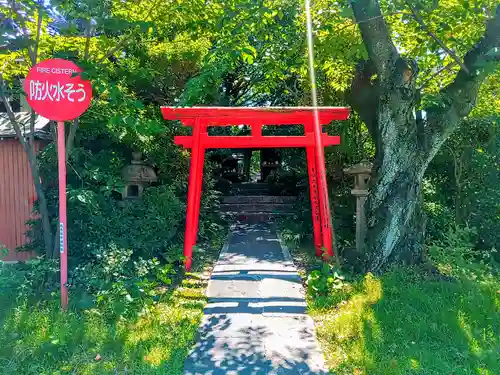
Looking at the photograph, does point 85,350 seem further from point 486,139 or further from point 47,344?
point 486,139

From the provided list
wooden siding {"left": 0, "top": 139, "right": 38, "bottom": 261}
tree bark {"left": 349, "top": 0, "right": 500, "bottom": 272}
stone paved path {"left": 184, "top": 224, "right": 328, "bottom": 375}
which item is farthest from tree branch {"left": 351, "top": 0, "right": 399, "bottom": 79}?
wooden siding {"left": 0, "top": 139, "right": 38, "bottom": 261}

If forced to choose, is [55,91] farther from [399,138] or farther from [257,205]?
[257,205]

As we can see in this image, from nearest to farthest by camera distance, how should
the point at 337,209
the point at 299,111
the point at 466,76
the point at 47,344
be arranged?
the point at 47,344
the point at 466,76
the point at 299,111
the point at 337,209

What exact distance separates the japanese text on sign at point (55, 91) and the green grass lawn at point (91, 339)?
7.75ft

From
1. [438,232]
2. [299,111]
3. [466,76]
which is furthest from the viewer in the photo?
[438,232]

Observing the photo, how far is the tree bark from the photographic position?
582 centimetres

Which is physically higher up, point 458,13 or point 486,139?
point 458,13

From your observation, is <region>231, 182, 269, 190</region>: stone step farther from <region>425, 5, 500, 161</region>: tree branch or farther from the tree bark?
<region>425, 5, 500, 161</region>: tree branch

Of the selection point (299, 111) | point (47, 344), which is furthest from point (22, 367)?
point (299, 111)

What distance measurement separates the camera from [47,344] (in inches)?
151

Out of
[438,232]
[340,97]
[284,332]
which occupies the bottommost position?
[284,332]

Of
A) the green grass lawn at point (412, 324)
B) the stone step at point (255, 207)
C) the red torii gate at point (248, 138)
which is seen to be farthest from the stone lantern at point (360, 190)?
the stone step at point (255, 207)

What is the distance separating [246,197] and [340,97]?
18.9 ft

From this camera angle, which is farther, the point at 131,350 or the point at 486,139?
the point at 486,139
